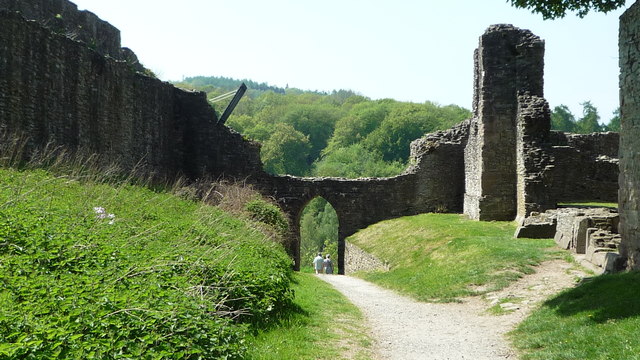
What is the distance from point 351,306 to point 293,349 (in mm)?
5145

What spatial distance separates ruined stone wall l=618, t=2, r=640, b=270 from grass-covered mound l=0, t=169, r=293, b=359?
5.97m

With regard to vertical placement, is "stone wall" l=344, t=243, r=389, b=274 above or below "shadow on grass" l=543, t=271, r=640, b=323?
below

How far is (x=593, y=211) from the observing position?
16750 millimetres

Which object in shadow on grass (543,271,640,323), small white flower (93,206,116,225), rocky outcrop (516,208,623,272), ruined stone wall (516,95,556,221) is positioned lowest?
shadow on grass (543,271,640,323)

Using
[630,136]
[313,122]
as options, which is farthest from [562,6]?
[313,122]

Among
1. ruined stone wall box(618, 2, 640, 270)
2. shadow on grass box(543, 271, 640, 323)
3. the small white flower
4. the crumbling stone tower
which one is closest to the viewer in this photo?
shadow on grass box(543, 271, 640, 323)

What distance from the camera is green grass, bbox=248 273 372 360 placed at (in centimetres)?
811

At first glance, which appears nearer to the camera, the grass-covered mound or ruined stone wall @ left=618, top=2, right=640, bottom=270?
the grass-covered mound

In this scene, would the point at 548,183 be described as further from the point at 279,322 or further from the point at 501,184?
the point at 279,322

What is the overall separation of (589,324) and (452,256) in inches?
327

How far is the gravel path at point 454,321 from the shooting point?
30.9 feet

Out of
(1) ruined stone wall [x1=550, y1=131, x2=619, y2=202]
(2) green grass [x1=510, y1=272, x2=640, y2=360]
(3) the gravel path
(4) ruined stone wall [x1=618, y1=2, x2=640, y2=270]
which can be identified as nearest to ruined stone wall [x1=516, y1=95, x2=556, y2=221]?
(1) ruined stone wall [x1=550, y1=131, x2=619, y2=202]

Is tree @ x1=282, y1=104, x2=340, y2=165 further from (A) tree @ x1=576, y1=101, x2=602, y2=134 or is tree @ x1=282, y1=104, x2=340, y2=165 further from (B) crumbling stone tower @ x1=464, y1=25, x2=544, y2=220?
(B) crumbling stone tower @ x1=464, y1=25, x2=544, y2=220

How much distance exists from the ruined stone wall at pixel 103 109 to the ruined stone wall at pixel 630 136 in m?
12.3
